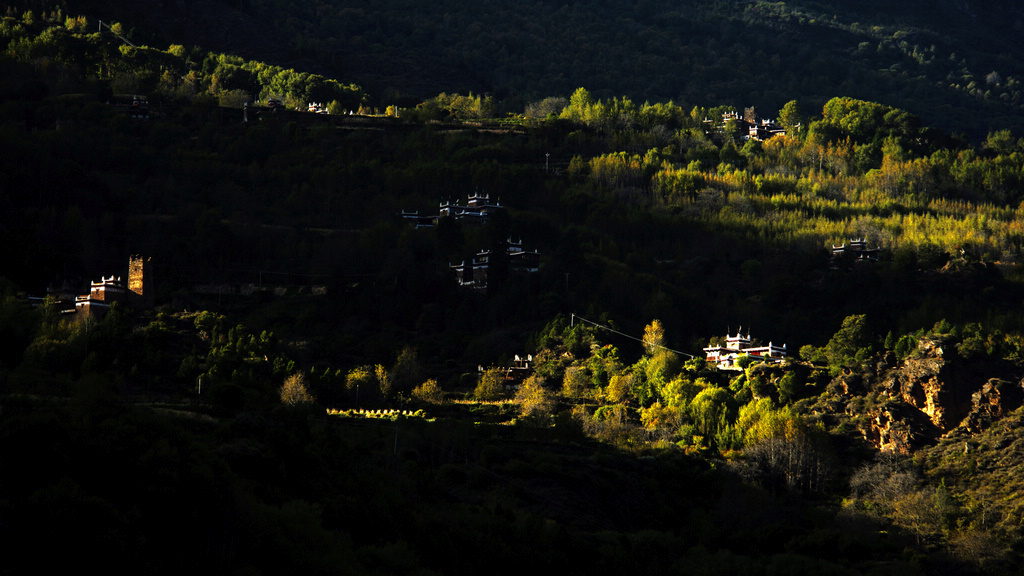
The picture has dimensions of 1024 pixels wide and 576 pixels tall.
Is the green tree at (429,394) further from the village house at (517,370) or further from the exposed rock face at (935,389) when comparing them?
the exposed rock face at (935,389)

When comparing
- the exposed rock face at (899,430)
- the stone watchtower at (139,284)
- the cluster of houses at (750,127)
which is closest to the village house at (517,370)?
the exposed rock face at (899,430)

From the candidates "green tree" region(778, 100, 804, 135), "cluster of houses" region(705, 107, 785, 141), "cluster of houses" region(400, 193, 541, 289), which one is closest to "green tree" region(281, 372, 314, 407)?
"cluster of houses" region(400, 193, 541, 289)

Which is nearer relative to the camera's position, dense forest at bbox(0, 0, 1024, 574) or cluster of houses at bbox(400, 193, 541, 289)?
dense forest at bbox(0, 0, 1024, 574)

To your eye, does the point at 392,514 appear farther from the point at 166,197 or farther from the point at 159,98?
the point at 159,98

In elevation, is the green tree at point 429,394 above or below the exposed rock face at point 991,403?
below

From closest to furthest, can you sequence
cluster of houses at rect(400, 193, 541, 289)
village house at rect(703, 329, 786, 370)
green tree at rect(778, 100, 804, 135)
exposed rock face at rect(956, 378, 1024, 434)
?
1. exposed rock face at rect(956, 378, 1024, 434)
2. village house at rect(703, 329, 786, 370)
3. cluster of houses at rect(400, 193, 541, 289)
4. green tree at rect(778, 100, 804, 135)

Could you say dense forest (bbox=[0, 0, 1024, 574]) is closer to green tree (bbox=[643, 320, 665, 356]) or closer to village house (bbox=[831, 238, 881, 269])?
green tree (bbox=[643, 320, 665, 356])
